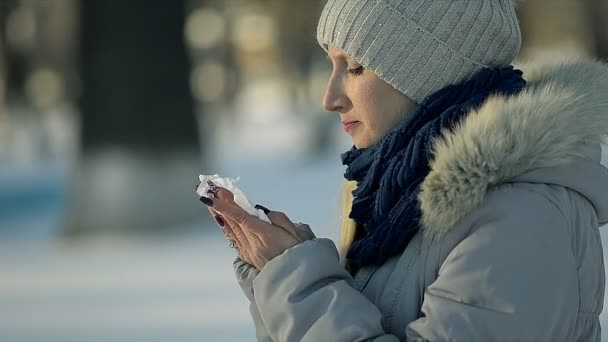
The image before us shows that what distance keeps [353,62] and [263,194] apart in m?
8.68

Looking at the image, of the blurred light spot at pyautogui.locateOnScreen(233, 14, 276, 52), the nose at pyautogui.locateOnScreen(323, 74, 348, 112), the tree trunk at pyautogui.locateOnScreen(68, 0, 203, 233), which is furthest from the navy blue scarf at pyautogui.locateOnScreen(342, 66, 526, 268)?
the blurred light spot at pyautogui.locateOnScreen(233, 14, 276, 52)

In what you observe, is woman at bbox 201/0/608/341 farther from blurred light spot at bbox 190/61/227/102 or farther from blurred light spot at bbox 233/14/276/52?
blurred light spot at bbox 190/61/227/102

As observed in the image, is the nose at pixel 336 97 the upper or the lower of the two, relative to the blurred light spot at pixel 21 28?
lower

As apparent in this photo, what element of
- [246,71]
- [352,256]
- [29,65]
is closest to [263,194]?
[352,256]

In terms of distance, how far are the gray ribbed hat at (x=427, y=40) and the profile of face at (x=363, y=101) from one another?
0.07 ft

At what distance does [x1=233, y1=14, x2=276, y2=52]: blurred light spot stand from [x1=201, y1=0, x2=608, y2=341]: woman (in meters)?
28.9

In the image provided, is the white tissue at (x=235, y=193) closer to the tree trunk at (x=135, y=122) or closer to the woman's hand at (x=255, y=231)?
the woman's hand at (x=255, y=231)

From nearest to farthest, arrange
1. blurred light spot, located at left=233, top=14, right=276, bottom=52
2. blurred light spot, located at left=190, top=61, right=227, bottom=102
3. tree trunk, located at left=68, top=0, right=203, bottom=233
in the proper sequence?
1. tree trunk, located at left=68, top=0, right=203, bottom=233
2. blurred light spot, located at left=233, top=14, right=276, bottom=52
3. blurred light spot, located at left=190, top=61, right=227, bottom=102

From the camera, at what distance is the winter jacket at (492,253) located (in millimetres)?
1805

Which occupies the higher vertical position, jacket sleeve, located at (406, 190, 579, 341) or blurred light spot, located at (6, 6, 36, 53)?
blurred light spot, located at (6, 6, 36, 53)

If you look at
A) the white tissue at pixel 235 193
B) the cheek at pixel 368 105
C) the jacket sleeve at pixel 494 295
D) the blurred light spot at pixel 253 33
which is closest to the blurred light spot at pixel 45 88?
the blurred light spot at pixel 253 33

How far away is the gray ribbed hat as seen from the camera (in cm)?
209

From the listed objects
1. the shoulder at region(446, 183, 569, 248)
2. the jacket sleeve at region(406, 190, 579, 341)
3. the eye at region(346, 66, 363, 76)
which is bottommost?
the jacket sleeve at region(406, 190, 579, 341)

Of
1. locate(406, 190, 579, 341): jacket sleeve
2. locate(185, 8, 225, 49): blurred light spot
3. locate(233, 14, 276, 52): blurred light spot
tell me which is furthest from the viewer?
locate(233, 14, 276, 52): blurred light spot
